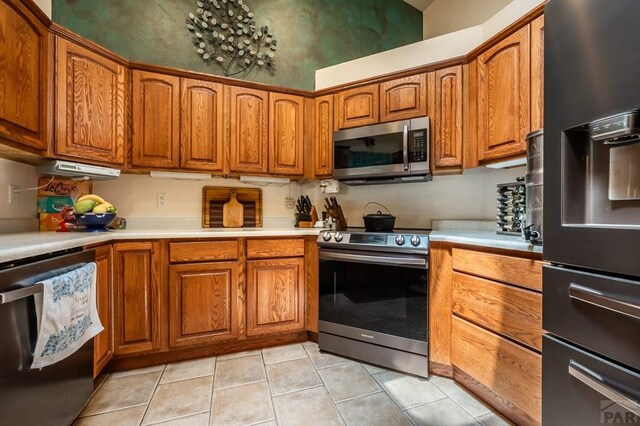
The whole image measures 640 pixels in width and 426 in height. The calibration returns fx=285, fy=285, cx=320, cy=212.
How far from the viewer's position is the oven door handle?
6.12 feet

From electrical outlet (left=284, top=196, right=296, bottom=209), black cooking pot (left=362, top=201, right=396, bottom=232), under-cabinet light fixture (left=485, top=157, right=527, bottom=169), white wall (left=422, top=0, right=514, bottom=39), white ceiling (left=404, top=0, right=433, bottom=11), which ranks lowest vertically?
black cooking pot (left=362, top=201, right=396, bottom=232)

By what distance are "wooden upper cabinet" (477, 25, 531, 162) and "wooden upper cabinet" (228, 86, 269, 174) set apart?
1.71 metres

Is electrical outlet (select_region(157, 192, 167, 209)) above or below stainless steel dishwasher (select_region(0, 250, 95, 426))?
above

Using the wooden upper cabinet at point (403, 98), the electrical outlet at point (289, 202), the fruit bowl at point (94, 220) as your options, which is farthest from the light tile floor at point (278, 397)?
the wooden upper cabinet at point (403, 98)

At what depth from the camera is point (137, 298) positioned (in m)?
1.92

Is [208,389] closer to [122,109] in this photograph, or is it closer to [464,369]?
[464,369]

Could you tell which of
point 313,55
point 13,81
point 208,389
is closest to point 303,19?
point 313,55

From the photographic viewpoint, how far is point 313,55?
9.99 ft

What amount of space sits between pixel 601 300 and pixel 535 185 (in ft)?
2.49

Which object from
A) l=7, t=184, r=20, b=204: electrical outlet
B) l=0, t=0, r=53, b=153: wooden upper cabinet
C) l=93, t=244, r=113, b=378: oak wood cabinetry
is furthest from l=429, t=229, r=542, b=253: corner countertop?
l=7, t=184, r=20, b=204: electrical outlet

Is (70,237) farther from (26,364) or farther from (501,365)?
(501,365)

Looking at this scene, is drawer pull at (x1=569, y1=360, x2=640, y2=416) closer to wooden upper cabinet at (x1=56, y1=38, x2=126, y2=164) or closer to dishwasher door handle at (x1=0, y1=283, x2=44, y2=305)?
dishwasher door handle at (x1=0, y1=283, x2=44, y2=305)

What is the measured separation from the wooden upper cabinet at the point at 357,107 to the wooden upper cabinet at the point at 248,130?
2.16 feet

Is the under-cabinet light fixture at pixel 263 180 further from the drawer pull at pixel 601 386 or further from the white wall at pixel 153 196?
the drawer pull at pixel 601 386
